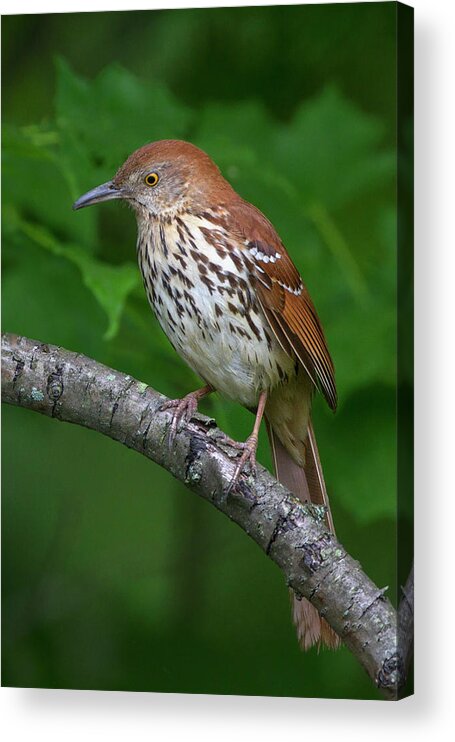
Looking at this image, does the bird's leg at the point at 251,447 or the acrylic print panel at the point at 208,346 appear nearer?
the bird's leg at the point at 251,447

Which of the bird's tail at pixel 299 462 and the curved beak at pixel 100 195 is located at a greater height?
the curved beak at pixel 100 195

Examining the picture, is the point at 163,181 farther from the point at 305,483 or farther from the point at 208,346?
the point at 305,483

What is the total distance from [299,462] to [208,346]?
536mm

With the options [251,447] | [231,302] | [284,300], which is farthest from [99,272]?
[251,447]

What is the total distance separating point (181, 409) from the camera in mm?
4188

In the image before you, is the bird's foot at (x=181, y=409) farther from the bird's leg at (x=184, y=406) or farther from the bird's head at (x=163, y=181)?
the bird's head at (x=163, y=181)

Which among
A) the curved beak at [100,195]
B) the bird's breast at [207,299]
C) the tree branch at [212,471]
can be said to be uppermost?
the curved beak at [100,195]

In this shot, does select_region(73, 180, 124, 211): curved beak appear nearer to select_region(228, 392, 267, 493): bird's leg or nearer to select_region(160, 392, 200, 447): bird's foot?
select_region(160, 392, 200, 447): bird's foot

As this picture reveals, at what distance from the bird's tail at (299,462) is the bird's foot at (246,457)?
0.86 feet

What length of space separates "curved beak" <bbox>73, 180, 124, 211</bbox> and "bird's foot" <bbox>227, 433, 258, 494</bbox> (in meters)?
0.89

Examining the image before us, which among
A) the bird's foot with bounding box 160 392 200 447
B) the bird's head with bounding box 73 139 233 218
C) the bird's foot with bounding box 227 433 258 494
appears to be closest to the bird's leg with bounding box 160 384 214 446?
the bird's foot with bounding box 160 392 200 447

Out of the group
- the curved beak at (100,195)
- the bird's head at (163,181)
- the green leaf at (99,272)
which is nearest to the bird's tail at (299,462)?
the green leaf at (99,272)

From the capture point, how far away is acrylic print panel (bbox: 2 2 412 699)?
4.12 meters

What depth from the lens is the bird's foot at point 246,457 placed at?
4016 mm
